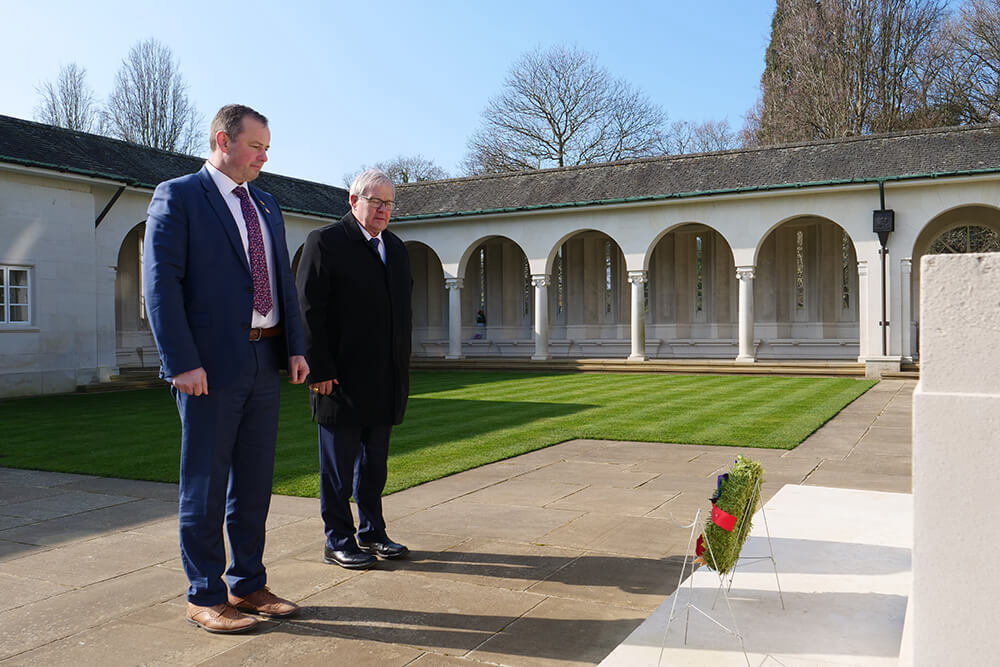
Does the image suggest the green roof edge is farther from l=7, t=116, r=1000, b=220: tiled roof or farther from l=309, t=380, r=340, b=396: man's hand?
l=309, t=380, r=340, b=396: man's hand

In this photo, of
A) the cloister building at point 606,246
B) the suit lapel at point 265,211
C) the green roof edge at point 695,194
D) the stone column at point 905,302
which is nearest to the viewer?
the suit lapel at point 265,211

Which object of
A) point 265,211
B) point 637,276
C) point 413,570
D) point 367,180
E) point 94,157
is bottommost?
point 413,570

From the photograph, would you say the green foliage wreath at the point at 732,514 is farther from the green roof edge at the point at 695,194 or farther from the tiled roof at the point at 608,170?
the green roof edge at the point at 695,194

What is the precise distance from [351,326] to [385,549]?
1264 millimetres

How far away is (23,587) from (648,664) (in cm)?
320

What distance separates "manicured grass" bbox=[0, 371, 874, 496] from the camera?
27.1 ft

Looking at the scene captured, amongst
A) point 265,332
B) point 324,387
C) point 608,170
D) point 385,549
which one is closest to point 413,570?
point 385,549

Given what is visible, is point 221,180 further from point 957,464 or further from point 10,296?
point 10,296

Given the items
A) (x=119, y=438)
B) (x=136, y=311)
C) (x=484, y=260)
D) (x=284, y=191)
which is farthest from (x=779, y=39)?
(x=119, y=438)

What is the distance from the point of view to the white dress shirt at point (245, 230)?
380cm

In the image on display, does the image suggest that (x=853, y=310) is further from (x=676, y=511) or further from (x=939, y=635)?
(x=939, y=635)

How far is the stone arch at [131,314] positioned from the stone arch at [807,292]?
697 inches

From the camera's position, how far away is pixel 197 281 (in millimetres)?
3660

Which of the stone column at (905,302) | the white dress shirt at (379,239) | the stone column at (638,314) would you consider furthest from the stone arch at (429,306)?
the white dress shirt at (379,239)
